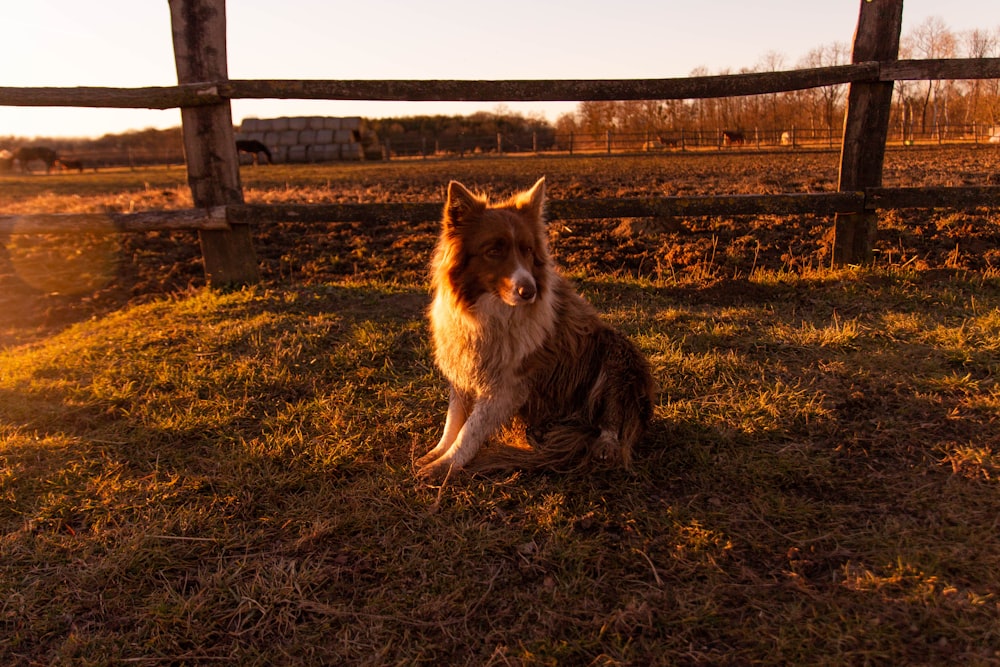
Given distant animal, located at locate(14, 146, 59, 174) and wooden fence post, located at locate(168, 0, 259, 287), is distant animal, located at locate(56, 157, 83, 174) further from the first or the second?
wooden fence post, located at locate(168, 0, 259, 287)

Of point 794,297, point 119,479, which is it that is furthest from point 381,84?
point 794,297

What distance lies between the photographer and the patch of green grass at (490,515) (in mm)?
2168

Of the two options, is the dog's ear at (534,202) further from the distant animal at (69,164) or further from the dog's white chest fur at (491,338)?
the distant animal at (69,164)

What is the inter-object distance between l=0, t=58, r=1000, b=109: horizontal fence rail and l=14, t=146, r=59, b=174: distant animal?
52.1 m

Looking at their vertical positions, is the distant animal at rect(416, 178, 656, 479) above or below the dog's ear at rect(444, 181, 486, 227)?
below

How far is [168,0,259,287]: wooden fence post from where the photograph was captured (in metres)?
5.62

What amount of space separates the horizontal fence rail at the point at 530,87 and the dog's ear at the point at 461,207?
2590 mm

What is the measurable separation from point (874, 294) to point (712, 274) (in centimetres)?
161

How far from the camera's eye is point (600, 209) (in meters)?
5.88

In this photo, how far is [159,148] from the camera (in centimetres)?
5519

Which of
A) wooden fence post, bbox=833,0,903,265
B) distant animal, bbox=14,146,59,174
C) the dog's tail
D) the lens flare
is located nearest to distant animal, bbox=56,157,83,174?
distant animal, bbox=14,146,59,174

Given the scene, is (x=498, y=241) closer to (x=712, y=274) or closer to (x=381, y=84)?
(x=381, y=84)

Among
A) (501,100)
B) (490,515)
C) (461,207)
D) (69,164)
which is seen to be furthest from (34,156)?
(490,515)

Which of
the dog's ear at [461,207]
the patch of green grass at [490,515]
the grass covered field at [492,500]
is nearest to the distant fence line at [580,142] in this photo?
the grass covered field at [492,500]
